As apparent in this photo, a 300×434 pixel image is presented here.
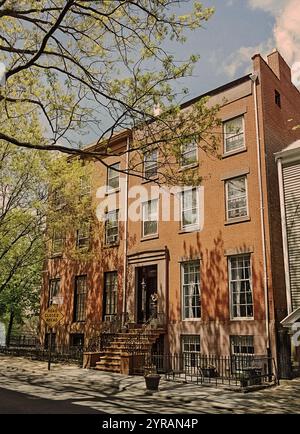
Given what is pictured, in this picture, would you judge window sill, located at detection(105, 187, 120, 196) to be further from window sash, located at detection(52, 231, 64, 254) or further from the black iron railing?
the black iron railing

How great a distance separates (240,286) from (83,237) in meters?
11.8

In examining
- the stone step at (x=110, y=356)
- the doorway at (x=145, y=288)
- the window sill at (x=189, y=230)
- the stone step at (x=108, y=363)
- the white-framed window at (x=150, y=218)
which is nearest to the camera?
the stone step at (x=108, y=363)

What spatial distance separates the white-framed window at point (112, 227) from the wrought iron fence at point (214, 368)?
7528 millimetres

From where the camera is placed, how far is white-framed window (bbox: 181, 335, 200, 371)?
19312 millimetres

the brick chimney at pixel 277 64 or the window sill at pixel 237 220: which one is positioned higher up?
the brick chimney at pixel 277 64

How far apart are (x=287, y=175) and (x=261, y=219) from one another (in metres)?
2.38

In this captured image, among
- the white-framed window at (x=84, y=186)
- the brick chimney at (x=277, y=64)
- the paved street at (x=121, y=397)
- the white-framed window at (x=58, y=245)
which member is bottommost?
the paved street at (x=121, y=397)

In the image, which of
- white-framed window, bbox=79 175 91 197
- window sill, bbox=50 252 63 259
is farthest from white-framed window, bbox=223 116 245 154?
window sill, bbox=50 252 63 259

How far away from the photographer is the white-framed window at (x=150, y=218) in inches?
911

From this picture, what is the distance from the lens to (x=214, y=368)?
17062 mm

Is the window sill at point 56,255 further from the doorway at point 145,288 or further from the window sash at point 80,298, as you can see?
the doorway at point 145,288

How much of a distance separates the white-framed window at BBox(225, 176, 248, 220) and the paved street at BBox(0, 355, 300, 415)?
7.29m

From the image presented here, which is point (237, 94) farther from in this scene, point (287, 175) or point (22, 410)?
point (22, 410)

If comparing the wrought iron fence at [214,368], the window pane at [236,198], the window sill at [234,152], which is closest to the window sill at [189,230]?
the window pane at [236,198]
